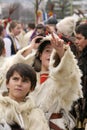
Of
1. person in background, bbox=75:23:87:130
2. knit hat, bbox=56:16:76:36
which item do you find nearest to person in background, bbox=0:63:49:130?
person in background, bbox=75:23:87:130

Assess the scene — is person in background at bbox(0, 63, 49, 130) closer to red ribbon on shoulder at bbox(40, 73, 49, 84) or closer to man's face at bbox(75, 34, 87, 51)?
red ribbon on shoulder at bbox(40, 73, 49, 84)

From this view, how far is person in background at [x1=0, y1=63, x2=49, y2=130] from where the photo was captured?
11.8 ft

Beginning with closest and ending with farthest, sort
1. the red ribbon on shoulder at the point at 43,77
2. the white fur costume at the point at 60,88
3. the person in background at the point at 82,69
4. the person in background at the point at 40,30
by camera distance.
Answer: the white fur costume at the point at 60,88
the red ribbon on shoulder at the point at 43,77
the person in background at the point at 82,69
the person in background at the point at 40,30

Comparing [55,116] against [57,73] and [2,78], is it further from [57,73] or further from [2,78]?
[2,78]

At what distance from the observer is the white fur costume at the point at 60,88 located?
12.7 ft

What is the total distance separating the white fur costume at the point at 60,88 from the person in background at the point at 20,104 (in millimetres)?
197

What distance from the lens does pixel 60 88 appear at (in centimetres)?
391

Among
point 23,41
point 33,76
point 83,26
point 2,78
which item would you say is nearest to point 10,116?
point 33,76

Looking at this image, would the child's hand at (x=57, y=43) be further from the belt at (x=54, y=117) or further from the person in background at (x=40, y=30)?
the person in background at (x=40, y=30)

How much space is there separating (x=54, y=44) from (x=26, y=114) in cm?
59

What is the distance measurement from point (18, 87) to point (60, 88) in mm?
406

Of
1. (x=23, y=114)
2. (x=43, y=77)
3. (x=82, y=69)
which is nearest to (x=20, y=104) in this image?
(x=23, y=114)

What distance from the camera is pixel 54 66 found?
3.92 metres

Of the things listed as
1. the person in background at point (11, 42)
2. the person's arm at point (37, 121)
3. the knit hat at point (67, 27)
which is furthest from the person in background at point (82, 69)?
the person in background at point (11, 42)
